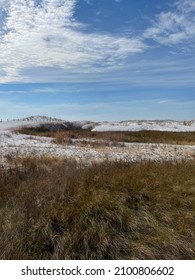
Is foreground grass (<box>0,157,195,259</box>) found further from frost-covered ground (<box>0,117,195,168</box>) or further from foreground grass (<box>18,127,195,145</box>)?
foreground grass (<box>18,127,195,145</box>)

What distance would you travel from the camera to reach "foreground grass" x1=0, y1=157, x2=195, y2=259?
5773mm

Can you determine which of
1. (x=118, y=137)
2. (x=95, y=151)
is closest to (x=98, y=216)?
(x=95, y=151)

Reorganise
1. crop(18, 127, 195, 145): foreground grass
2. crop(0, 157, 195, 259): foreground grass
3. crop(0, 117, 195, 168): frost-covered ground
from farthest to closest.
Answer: crop(18, 127, 195, 145): foreground grass
crop(0, 117, 195, 168): frost-covered ground
crop(0, 157, 195, 259): foreground grass

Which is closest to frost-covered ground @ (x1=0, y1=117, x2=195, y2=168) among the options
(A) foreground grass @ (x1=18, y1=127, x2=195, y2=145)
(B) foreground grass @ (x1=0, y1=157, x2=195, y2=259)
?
(B) foreground grass @ (x1=0, y1=157, x2=195, y2=259)

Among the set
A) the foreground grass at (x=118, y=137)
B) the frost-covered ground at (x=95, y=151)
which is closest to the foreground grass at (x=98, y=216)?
the frost-covered ground at (x=95, y=151)

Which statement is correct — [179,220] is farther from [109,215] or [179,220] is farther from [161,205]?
[109,215]

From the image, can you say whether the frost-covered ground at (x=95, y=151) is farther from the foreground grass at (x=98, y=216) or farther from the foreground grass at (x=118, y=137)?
the foreground grass at (x=118, y=137)

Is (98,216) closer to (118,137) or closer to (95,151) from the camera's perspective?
(95,151)

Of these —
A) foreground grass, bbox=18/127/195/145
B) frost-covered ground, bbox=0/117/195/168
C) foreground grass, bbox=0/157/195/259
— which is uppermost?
foreground grass, bbox=18/127/195/145

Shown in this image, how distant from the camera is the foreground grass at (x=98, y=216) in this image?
18.9 feet

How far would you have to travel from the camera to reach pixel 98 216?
646cm
